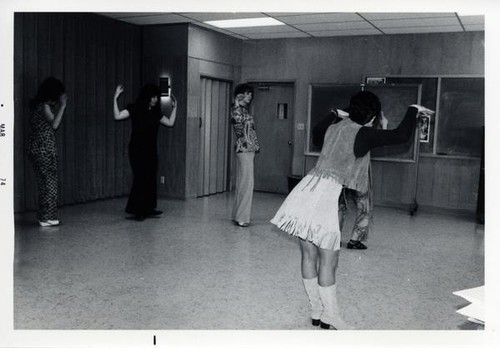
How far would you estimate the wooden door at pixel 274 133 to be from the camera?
8289 millimetres

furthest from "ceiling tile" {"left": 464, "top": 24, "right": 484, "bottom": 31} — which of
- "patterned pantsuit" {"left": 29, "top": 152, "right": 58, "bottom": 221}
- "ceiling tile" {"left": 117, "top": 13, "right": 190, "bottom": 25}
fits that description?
"patterned pantsuit" {"left": 29, "top": 152, "right": 58, "bottom": 221}

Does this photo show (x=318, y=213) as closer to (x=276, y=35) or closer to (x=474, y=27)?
(x=474, y=27)

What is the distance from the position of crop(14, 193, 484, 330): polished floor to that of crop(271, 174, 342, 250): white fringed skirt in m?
0.64

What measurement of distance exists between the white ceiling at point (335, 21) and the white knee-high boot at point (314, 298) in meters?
3.92

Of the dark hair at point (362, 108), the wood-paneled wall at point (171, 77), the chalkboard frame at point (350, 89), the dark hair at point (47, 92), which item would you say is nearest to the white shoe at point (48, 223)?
the dark hair at point (47, 92)

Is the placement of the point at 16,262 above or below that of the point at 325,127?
below

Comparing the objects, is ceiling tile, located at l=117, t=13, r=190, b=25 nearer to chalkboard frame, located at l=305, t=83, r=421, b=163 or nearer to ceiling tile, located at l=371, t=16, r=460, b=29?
chalkboard frame, located at l=305, t=83, r=421, b=163

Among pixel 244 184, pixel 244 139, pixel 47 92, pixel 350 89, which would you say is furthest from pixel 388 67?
pixel 47 92

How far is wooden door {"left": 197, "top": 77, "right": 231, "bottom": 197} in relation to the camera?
7843 mm

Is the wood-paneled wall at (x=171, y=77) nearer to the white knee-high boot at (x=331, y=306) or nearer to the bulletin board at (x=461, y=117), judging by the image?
the bulletin board at (x=461, y=117)
